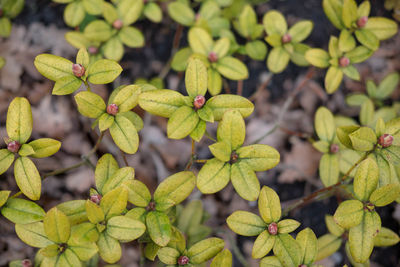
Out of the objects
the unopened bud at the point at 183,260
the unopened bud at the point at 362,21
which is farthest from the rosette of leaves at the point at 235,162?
the unopened bud at the point at 362,21

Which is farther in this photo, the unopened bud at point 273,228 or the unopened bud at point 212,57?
the unopened bud at point 212,57

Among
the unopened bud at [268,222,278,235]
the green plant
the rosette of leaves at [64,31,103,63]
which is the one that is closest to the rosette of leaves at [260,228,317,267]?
the green plant

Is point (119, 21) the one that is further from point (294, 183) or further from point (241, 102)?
point (294, 183)

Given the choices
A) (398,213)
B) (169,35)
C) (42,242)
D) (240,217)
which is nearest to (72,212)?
(42,242)

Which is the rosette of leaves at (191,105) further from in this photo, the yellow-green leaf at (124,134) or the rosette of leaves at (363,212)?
the rosette of leaves at (363,212)

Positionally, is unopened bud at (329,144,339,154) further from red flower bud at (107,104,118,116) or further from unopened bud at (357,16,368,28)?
red flower bud at (107,104,118,116)

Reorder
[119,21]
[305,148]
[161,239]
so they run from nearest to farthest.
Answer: [161,239]
[119,21]
[305,148]
